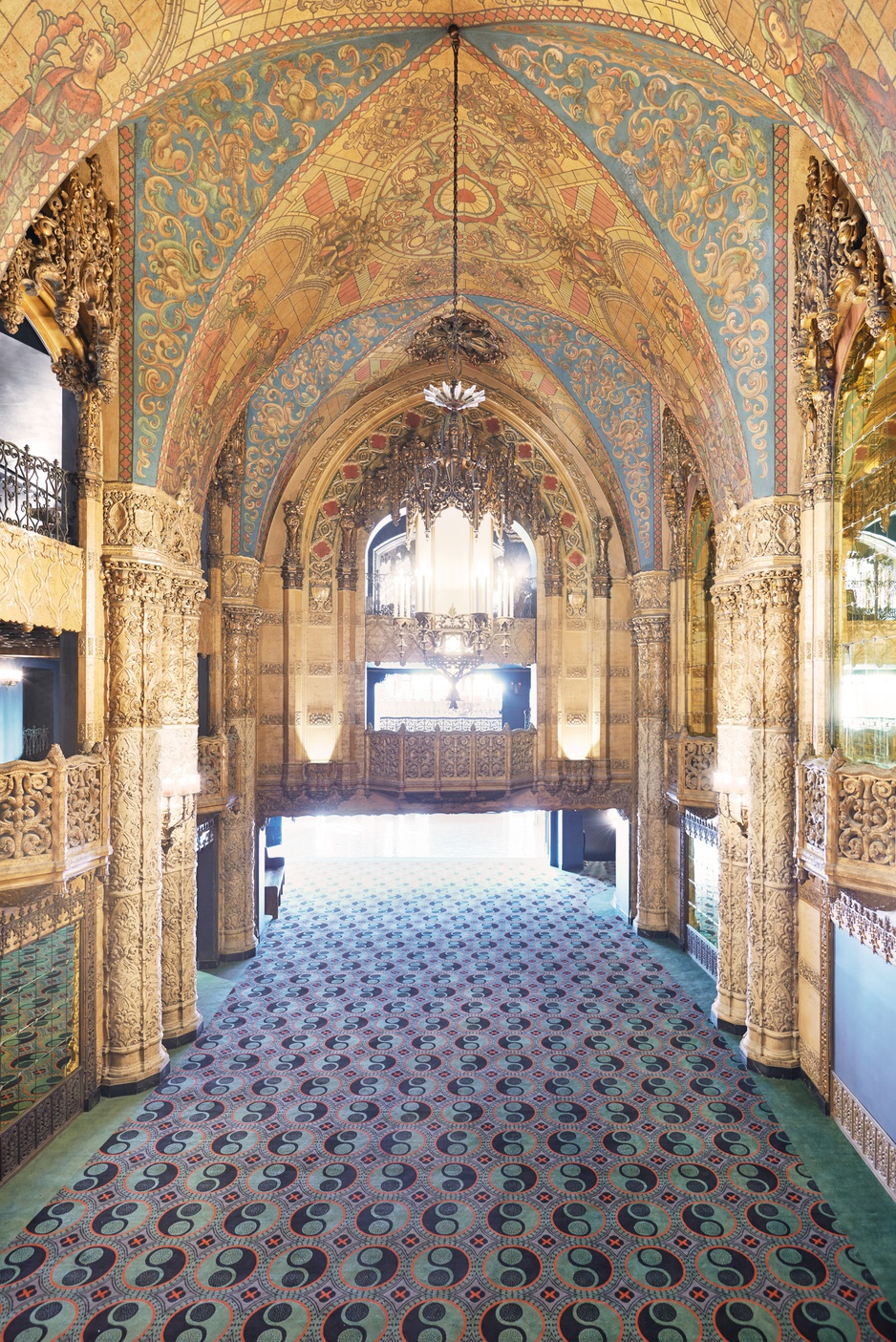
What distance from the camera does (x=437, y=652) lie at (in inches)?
499

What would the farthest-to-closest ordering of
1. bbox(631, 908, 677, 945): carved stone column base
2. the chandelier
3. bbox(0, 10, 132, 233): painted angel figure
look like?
bbox(631, 908, 677, 945): carved stone column base
the chandelier
bbox(0, 10, 132, 233): painted angel figure

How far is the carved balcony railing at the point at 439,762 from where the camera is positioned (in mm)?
13719

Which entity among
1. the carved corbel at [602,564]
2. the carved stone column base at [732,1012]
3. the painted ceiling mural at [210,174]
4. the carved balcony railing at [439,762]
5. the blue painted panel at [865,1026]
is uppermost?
the painted ceiling mural at [210,174]

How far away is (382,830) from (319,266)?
53.4 ft

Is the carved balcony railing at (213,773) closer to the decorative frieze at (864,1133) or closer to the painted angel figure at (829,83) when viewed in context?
the decorative frieze at (864,1133)

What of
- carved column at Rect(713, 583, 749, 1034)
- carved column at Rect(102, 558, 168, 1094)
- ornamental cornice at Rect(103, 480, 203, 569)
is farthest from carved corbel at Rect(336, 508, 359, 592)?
carved column at Rect(713, 583, 749, 1034)

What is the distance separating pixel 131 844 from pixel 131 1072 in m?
2.60

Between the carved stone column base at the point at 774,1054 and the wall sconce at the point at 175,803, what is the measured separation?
7.50m

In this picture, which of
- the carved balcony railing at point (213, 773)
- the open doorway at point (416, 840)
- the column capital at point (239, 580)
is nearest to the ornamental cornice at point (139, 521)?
the carved balcony railing at point (213, 773)

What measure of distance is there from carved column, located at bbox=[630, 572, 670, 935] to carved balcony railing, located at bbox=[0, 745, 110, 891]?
9.63 meters

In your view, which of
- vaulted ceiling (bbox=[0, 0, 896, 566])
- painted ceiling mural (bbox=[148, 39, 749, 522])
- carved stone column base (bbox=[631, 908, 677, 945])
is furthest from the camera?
carved stone column base (bbox=[631, 908, 677, 945])

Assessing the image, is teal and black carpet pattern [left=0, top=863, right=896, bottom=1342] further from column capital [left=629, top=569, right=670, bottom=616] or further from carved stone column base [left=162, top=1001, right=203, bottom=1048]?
column capital [left=629, top=569, right=670, bottom=616]

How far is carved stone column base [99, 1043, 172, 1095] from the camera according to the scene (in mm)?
8000

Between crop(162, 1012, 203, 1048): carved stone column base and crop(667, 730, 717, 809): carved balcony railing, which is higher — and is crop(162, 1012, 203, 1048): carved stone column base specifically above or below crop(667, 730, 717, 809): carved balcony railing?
below
